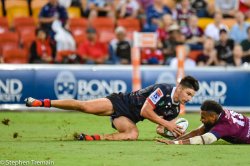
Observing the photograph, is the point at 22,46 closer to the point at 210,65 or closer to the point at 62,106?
the point at 210,65

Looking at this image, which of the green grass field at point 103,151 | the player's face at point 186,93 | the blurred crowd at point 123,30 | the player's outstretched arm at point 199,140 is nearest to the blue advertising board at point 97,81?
the blurred crowd at point 123,30

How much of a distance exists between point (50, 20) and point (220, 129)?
12.6 meters

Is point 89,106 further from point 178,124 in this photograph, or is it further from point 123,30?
point 123,30

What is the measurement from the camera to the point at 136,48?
22625 millimetres

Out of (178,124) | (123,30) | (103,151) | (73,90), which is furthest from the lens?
(123,30)

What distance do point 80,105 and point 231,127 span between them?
107 inches

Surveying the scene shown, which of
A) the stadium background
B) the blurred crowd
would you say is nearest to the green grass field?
the stadium background

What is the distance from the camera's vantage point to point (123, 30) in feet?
81.1

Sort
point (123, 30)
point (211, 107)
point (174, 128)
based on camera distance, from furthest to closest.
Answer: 1. point (123, 30)
2. point (174, 128)
3. point (211, 107)

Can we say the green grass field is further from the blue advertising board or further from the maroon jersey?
the blue advertising board

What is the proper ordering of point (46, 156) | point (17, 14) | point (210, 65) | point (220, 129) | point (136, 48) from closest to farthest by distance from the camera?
point (46, 156), point (220, 129), point (136, 48), point (210, 65), point (17, 14)

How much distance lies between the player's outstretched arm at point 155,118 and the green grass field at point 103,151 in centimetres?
37

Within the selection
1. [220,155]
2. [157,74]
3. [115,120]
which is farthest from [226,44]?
[220,155]

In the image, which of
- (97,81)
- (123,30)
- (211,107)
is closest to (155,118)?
(211,107)
